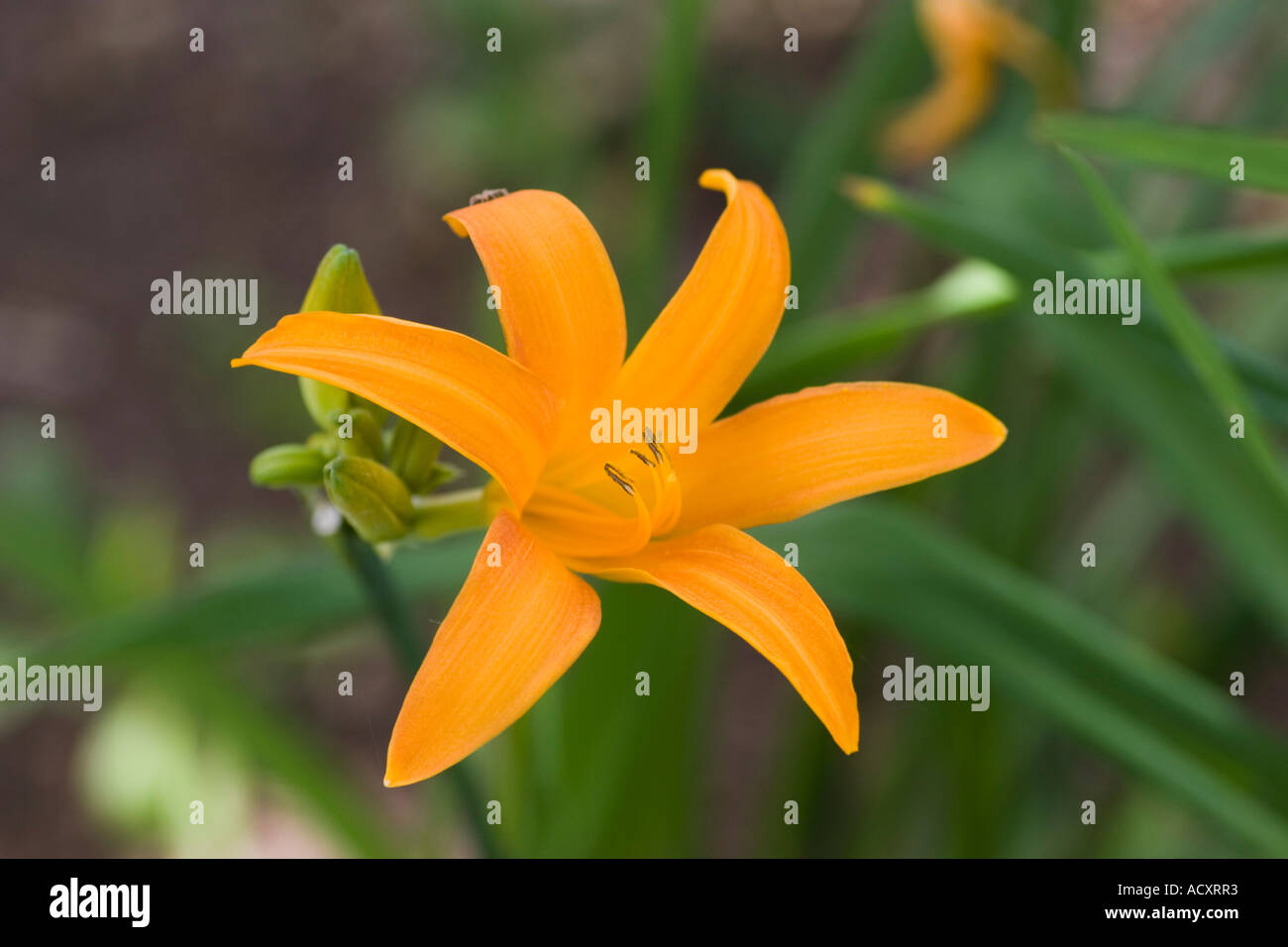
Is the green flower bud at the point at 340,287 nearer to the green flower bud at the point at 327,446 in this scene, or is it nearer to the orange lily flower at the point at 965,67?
the green flower bud at the point at 327,446

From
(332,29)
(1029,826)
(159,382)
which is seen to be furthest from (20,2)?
(1029,826)

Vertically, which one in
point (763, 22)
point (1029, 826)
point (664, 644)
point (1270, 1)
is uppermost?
point (763, 22)

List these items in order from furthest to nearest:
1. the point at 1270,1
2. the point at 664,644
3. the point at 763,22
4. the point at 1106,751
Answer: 1. the point at 763,22
2. the point at 1270,1
3. the point at 664,644
4. the point at 1106,751

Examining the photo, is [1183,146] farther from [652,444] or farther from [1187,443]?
[652,444]

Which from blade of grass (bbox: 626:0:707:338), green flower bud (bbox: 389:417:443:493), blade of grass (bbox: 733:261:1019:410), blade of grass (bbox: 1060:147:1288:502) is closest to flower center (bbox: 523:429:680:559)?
green flower bud (bbox: 389:417:443:493)

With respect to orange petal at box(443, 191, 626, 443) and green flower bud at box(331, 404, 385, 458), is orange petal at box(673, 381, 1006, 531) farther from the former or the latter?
green flower bud at box(331, 404, 385, 458)

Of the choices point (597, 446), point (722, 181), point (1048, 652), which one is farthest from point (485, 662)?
point (1048, 652)

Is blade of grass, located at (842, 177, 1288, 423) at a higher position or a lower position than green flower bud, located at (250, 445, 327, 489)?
higher

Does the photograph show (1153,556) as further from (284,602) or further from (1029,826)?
(284,602)
